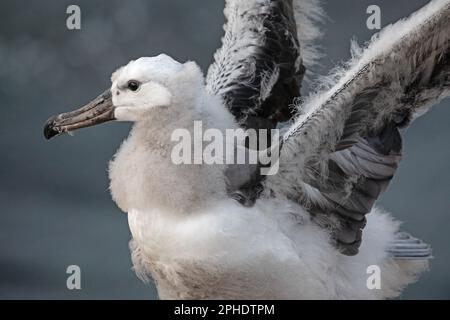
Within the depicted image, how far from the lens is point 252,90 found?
374 cm

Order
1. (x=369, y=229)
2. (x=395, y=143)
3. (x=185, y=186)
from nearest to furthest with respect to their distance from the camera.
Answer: (x=185, y=186) < (x=395, y=143) < (x=369, y=229)

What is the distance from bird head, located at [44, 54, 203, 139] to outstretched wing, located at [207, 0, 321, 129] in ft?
1.95

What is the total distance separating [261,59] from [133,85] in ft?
2.69

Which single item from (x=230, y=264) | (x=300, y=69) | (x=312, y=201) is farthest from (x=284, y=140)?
(x=300, y=69)

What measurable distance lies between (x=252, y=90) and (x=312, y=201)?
63cm

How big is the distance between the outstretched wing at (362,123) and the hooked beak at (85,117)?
603 mm

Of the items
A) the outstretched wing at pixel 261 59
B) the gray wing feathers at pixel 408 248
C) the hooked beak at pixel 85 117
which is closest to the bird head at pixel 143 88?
the hooked beak at pixel 85 117

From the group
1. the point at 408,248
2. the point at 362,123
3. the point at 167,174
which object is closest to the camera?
the point at 167,174

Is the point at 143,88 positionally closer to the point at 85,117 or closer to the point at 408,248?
the point at 85,117

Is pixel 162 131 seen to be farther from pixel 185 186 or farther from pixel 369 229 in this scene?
pixel 369 229

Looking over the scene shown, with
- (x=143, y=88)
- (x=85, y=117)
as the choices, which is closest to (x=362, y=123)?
(x=143, y=88)

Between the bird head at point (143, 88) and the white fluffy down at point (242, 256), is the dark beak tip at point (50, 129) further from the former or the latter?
the white fluffy down at point (242, 256)

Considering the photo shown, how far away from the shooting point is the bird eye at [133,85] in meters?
3.08

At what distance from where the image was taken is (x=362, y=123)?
10.6 ft
